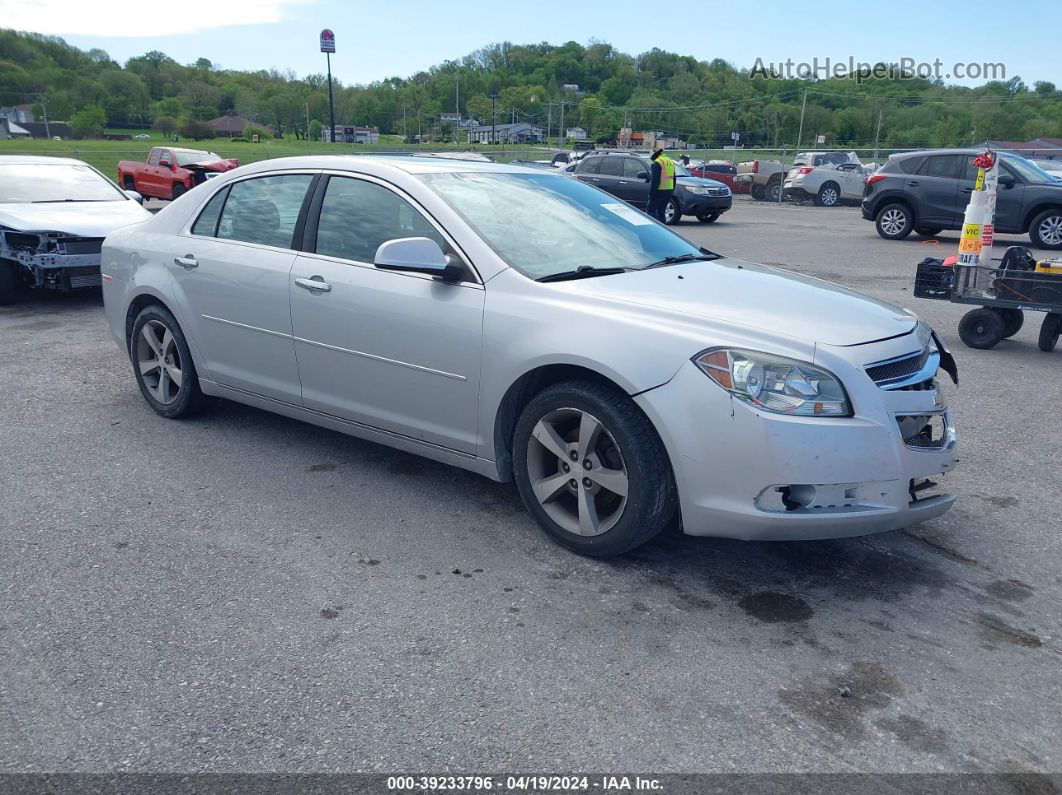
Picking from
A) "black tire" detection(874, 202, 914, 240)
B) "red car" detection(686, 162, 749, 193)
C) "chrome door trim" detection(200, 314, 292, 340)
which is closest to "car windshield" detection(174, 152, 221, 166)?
"red car" detection(686, 162, 749, 193)

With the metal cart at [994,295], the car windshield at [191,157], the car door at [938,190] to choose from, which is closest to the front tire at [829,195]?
the car door at [938,190]

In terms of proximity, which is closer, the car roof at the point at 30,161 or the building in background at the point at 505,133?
the car roof at the point at 30,161

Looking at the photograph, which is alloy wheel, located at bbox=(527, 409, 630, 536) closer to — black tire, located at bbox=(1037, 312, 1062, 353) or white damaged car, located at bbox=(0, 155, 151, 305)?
black tire, located at bbox=(1037, 312, 1062, 353)

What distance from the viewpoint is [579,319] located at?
366 cm

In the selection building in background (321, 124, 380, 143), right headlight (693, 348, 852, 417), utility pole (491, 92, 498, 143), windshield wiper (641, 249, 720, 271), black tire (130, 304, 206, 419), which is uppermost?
utility pole (491, 92, 498, 143)

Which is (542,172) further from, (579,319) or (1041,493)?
(1041,493)

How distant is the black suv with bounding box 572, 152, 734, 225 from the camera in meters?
21.8

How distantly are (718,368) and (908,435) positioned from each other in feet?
2.68

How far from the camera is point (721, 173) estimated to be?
3409cm

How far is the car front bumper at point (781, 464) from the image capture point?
324 cm

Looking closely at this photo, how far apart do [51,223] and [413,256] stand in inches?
290

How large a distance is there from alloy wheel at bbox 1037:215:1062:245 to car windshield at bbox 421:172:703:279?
14.1 metres

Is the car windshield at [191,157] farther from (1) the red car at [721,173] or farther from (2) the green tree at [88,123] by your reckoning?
(2) the green tree at [88,123]

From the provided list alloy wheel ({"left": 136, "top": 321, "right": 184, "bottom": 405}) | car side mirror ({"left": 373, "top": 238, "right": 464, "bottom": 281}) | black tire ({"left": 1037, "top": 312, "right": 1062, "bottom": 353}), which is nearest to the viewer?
car side mirror ({"left": 373, "top": 238, "right": 464, "bottom": 281})
